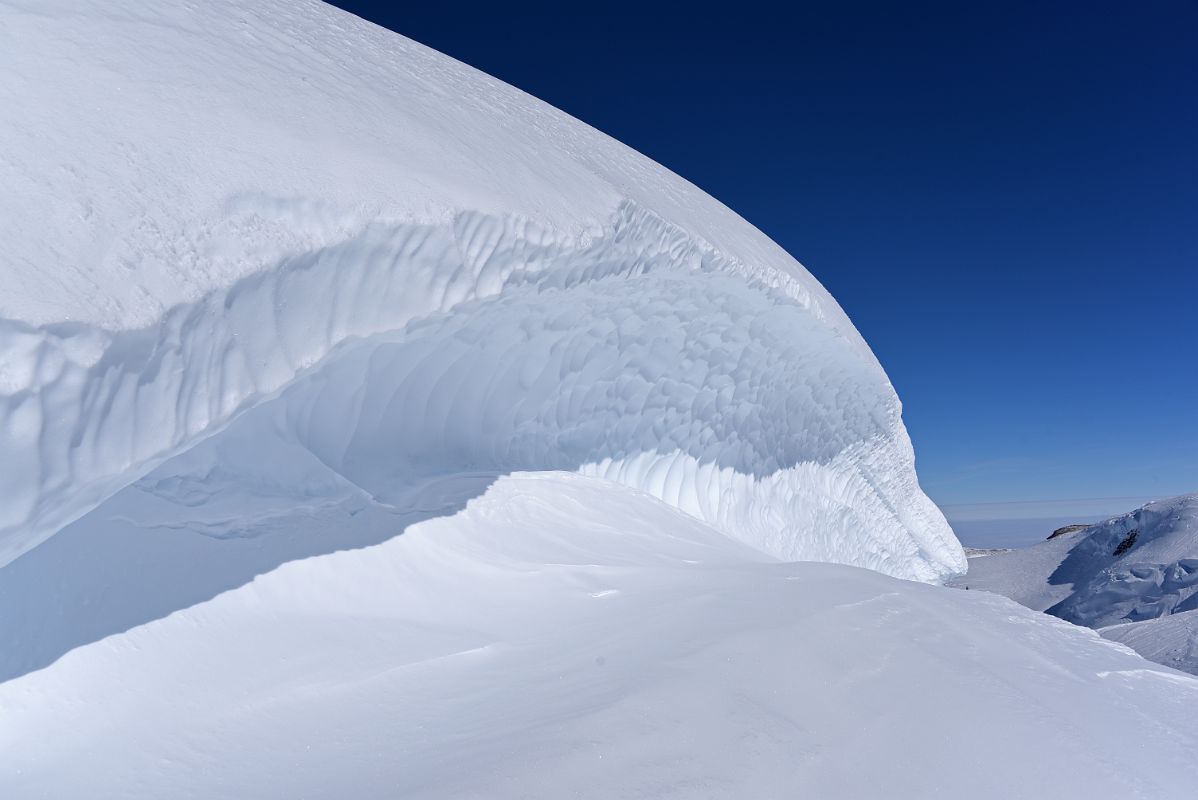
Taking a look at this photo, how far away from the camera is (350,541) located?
2.80 meters

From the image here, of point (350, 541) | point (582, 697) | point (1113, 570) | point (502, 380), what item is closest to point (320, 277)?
point (350, 541)

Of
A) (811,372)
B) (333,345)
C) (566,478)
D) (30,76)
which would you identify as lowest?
(566,478)

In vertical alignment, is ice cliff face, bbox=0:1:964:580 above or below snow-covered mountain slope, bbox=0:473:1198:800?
above

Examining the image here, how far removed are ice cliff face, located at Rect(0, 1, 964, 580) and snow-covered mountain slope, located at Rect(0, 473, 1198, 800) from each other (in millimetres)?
524

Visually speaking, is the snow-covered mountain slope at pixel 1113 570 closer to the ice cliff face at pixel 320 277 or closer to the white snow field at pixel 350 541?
the ice cliff face at pixel 320 277

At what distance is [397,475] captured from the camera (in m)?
3.65

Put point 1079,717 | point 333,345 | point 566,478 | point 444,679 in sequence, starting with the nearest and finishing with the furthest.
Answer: point 1079,717
point 444,679
point 333,345
point 566,478

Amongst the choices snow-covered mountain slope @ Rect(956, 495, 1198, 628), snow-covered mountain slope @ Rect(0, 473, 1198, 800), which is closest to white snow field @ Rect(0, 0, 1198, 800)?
snow-covered mountain slope @ Rect(0, 473, 1198, 800)

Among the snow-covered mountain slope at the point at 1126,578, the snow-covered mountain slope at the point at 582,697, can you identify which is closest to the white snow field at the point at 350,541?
the snow-covered mountain slope at the point at 582,697

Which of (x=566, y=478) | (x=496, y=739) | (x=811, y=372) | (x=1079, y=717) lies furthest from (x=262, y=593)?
(x=811, y=372)

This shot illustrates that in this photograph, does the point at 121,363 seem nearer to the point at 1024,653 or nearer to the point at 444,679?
the point at 444,679

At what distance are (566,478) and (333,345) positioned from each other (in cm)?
211

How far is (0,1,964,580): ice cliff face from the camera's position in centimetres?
173

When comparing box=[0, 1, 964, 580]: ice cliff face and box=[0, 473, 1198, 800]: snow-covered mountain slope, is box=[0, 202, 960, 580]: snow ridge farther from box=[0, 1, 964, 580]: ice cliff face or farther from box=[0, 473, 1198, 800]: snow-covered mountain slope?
box=[0, 473, 1198, 800]: snow-covered mountain slope
